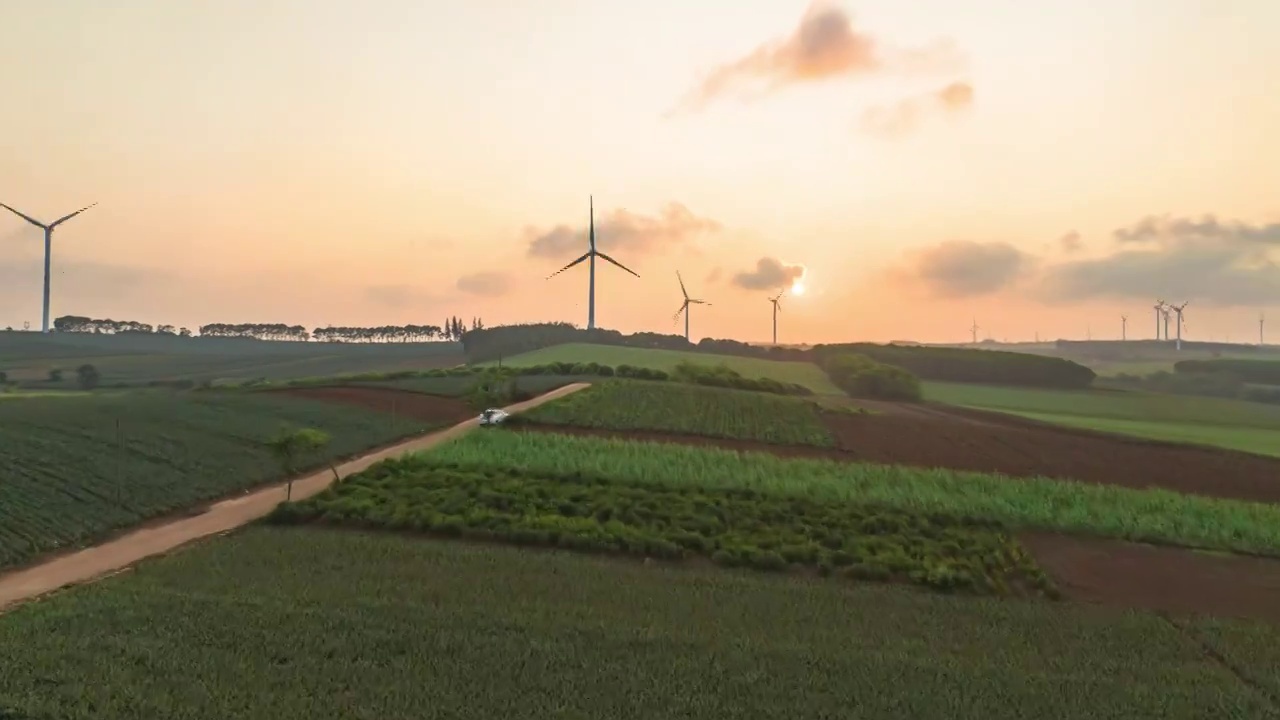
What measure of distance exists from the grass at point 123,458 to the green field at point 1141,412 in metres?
61.8

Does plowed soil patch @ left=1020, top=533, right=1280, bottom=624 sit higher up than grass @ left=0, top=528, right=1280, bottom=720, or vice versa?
grass @ left=0, top=528, right=1280, bottom=720

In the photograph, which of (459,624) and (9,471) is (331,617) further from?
(9,471)

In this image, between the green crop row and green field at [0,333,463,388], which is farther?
green field at [0,333,463,388]

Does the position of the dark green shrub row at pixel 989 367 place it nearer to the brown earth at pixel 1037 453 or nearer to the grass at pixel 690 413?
the brown earth at pixel 1037 453

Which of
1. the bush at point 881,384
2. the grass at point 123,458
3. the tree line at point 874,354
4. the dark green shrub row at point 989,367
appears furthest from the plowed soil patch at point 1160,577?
the dark green shrub row at point 989,367

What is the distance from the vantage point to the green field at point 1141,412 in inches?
2562

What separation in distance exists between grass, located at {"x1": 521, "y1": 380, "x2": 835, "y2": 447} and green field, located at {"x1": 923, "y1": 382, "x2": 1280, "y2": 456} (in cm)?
2650

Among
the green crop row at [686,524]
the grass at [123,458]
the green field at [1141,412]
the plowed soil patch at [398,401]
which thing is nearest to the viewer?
the grass at [123,458]

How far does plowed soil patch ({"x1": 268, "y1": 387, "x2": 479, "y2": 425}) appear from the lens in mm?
58688

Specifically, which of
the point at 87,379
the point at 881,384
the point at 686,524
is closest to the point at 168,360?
the point at 87,379

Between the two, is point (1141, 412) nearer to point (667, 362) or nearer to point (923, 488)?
point (667, 362)

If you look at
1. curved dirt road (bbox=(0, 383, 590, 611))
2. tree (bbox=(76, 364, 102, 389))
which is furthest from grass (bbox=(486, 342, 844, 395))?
curved dirt road (bbox=(0, 383, 590, 611))

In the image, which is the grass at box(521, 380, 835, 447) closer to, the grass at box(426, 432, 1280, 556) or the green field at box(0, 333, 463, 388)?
the grass at box(426, 432, 1280, 556)

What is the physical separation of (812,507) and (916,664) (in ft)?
53.8
